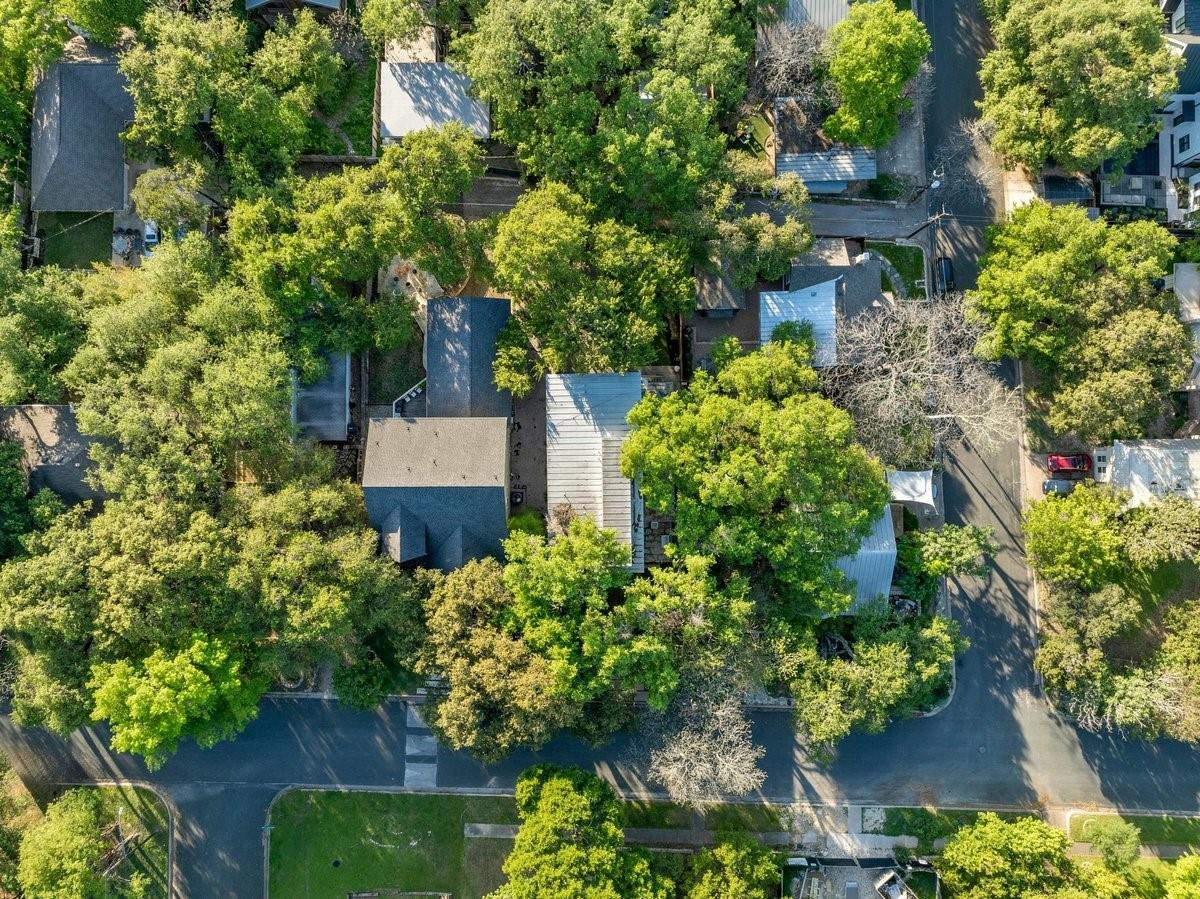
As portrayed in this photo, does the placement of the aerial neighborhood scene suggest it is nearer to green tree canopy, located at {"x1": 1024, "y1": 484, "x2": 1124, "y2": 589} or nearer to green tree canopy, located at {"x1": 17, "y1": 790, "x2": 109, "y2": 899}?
green tree canopy, located at {"x1": 17, "y1": 790, "x2": 109, "y2": 899}

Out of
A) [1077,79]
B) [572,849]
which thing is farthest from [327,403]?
[1077,79]

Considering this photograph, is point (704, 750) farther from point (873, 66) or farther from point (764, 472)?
point (873, 66)

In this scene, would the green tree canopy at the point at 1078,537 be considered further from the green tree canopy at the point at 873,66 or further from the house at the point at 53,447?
the house at the point at 53,447

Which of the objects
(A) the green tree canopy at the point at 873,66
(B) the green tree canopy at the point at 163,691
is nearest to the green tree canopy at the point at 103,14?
(B) the green tree canopy at the point at 163,691

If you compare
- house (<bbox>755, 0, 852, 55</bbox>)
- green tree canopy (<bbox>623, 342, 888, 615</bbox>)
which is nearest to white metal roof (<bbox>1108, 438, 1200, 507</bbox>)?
green tree canopy (<bbox>623, 342, 888, 615</bbox>)

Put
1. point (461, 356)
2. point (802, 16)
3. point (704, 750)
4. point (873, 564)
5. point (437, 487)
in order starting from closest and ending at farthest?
point (704, 750), point (437, 487), point (873, 564), point (461, 356), point (802, 16)

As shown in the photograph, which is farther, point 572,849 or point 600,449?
point 600,449
